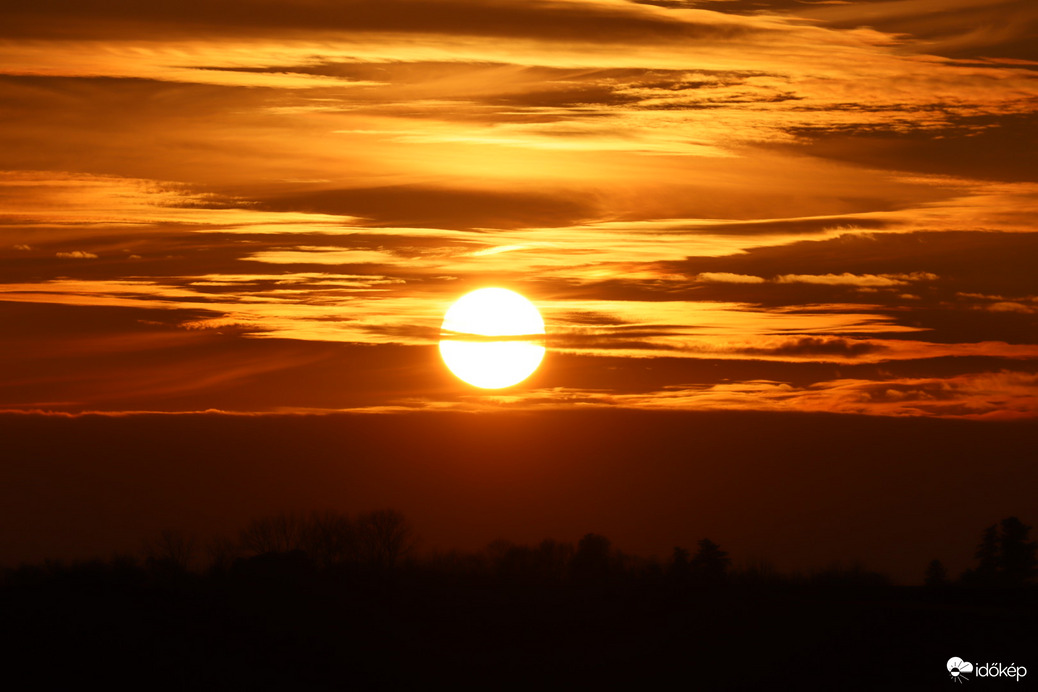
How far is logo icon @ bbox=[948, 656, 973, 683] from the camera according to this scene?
41594 mm

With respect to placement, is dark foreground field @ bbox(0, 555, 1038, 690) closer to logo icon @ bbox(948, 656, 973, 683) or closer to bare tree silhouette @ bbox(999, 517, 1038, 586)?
logo icon @ bbox(948, 656, 973, 683)

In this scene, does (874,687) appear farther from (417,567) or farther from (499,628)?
(417,567)

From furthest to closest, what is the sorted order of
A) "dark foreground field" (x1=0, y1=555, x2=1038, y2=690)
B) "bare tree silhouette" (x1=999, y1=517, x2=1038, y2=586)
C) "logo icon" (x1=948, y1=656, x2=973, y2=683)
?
1. "bare tree silhouette" (x1=999, y1=517, x2=1038, y2=586)
2. "dark foreground field" (x1=0, y1=555, x2=1038, y2=690)
3. "logo icon" (x1=948, y1=656, x2=973, y2=683)

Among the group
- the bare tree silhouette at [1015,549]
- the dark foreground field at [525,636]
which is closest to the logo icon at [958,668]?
the dark foreground field at [525,636]

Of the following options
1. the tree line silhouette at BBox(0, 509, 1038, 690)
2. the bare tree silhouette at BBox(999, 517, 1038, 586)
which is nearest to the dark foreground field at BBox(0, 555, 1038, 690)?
the tree line silhouette at BBox(0, 509, 1038, 690)

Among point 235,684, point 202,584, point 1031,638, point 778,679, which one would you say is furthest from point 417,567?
point 1031,638

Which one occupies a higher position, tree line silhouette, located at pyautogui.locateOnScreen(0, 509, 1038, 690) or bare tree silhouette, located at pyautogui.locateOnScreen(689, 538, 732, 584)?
bare tree silhouette, located at pyautogui.locateOnScreen(689, 538, 732, 584)

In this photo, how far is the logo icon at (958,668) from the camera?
4159cm

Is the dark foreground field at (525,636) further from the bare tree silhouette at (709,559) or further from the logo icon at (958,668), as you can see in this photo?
the bare tree silhouette at (709,559)

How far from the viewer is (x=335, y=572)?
240 ft

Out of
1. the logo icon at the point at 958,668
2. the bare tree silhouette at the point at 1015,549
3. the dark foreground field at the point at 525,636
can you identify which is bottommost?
the logo icon at the point at 958,668

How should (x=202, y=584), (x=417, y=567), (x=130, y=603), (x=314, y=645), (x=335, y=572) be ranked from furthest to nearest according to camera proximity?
(x=417, y=567)
(x=335, y=572)
(x=202, y=584)
(x=130, y=603)
(x=314, y=645)

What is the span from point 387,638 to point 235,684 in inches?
294

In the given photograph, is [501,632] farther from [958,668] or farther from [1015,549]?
[1015,549]
